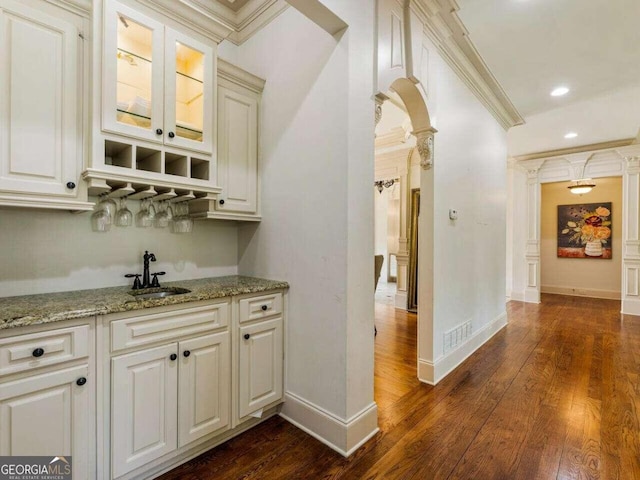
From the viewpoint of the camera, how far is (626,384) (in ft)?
9.00

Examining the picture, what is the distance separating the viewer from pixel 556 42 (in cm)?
287

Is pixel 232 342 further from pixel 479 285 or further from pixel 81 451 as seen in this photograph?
pixel 479 285

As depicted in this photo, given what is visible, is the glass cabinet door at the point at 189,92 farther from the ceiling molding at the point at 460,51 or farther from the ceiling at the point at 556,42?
the ceiling at the point at 556,42

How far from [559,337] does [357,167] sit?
395 centimetres

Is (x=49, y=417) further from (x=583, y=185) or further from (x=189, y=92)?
(x=583, y=185)

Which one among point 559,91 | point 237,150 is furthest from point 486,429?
point 559,91

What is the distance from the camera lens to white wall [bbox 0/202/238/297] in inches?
66.4

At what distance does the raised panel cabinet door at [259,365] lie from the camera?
6.55ft

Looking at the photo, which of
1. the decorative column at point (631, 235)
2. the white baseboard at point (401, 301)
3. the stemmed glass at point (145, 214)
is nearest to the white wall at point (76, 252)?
the stemmed glass at point (145, 214)

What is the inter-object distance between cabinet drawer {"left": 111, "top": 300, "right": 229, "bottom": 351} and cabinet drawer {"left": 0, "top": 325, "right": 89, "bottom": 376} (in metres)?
0.13

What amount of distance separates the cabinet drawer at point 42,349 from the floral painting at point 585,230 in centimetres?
893

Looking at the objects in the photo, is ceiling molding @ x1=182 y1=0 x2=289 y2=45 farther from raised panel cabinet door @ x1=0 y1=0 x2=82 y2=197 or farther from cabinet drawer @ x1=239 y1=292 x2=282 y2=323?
cabinet drawer @ x1=239 y1=292 x2=282 y2=323

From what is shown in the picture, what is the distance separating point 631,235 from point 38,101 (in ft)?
25.3

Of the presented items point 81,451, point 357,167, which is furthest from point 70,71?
point 81,451
